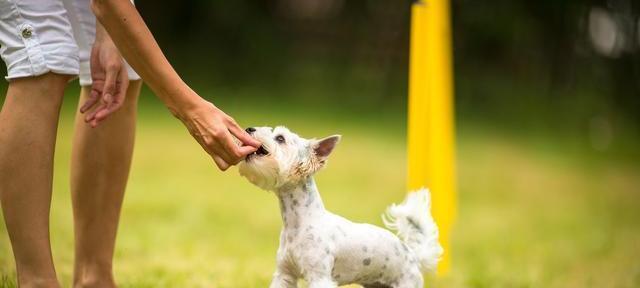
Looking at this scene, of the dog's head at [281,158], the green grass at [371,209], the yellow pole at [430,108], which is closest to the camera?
the dog's head at [281,158]

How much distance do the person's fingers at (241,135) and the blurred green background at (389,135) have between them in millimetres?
1321

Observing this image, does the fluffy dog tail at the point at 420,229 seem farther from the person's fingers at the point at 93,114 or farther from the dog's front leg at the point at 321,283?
the person's fingers at the point at 93,114

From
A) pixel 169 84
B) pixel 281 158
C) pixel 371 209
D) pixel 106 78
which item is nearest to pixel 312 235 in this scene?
pixel 281 158

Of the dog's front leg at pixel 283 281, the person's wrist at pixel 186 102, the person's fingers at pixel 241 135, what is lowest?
the dog's front leg at pixel 283 281

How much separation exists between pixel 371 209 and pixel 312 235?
13.1 feet

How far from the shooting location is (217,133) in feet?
8.52

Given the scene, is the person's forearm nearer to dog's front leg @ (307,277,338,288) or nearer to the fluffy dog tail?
dog's front leg @ (307,277,338,288)

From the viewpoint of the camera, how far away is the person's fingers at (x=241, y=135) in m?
2.65

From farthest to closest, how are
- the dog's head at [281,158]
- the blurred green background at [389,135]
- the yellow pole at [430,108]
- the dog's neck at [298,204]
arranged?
the blurred green background at [389,135]
the yellow pole at [430,108]
the dog's neck at [298,204]
the dog's head at [281,158]

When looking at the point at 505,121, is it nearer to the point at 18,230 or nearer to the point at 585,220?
the point at 585,220

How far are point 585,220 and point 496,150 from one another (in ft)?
11.2

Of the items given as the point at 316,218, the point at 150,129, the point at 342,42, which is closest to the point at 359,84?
the point at 342,42

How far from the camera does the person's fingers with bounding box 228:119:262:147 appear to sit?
2.65 metres

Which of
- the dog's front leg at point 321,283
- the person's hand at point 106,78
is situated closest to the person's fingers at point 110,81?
the person's hand at point 106,78
